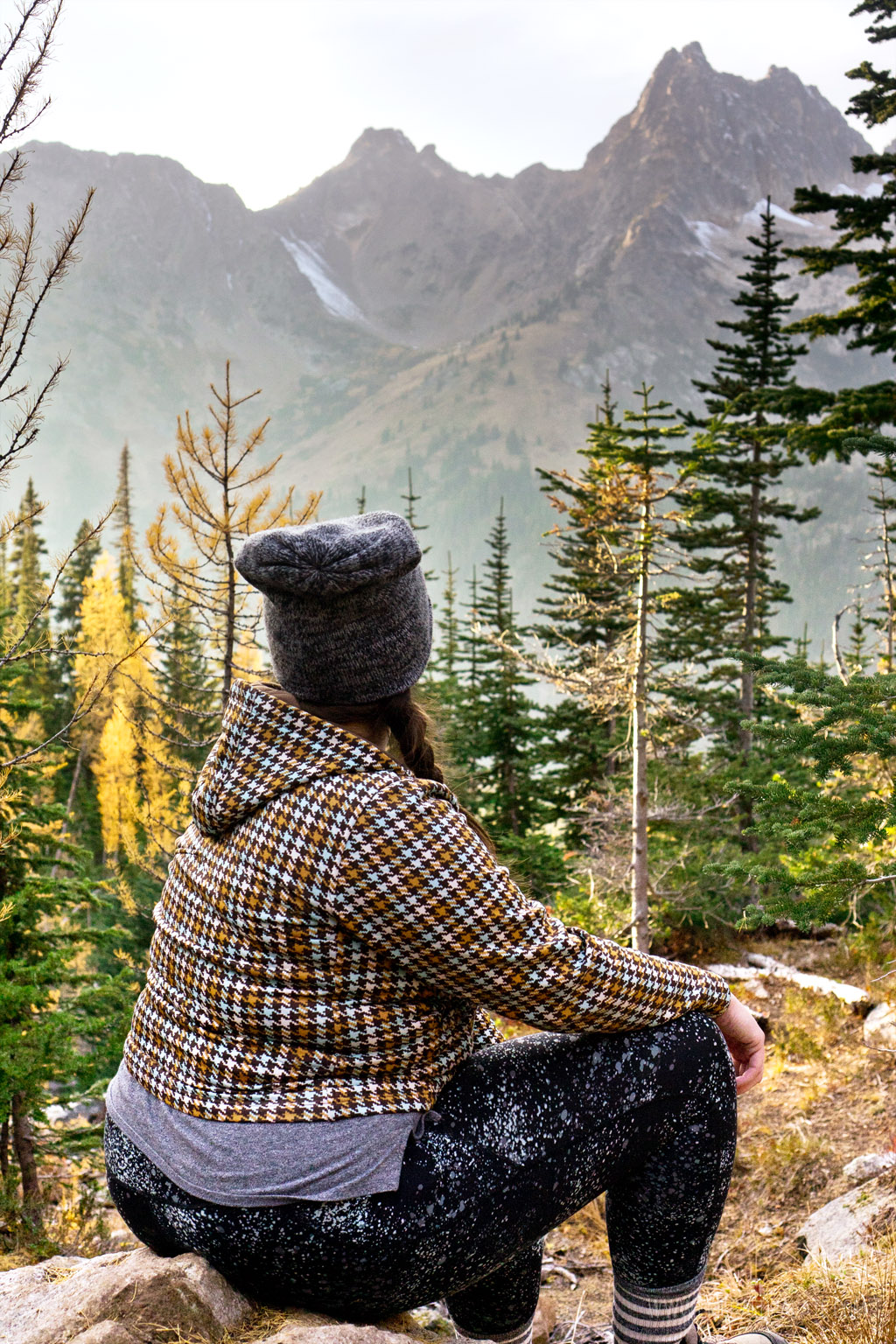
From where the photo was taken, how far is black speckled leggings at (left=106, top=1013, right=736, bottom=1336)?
A: 5.18 ft

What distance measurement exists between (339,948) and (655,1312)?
1.08 meters

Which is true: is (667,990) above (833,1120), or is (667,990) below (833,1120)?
above

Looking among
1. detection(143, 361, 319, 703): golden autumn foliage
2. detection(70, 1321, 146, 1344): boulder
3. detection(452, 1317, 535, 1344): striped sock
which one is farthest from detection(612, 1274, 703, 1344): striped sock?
detection(143, 361, 319, 703): golden autumn foliage

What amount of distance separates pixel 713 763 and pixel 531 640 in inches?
287

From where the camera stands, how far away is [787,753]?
405cm

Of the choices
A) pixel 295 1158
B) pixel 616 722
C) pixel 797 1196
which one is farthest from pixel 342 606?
pixel 616 722

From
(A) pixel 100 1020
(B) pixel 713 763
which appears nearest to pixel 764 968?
(B) pixel 713 763

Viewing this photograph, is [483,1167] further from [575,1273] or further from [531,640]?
[531,640]

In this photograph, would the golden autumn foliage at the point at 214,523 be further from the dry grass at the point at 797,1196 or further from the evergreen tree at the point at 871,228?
the dry grass at the point at 797,1196

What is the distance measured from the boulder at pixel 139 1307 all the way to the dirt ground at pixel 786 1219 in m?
0.08

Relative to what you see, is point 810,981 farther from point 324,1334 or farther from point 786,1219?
point 324,1334

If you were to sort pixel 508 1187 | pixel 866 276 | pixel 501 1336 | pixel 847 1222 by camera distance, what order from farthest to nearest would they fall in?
pixel 866 276, pixel 847 1222, pixel 501 1336, pixel 508 1187

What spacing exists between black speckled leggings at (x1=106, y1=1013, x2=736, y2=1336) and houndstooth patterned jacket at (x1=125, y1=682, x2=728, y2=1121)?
96 millimetres

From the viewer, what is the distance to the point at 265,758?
1623 millimetres
